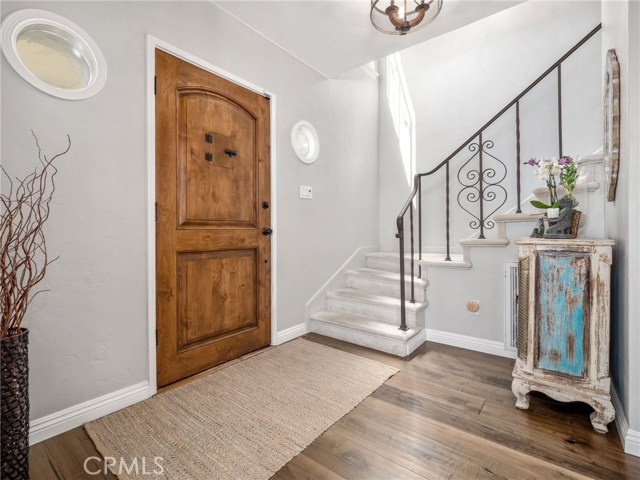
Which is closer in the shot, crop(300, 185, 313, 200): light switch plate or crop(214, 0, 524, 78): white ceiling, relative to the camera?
crop(214, 0, 524, 78): white ceiling

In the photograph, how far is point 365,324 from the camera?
2596 millimetres

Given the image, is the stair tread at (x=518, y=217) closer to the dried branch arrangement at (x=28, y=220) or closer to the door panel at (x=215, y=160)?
the door panel at (x=215, y=160)

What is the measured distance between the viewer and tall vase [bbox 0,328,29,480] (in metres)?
1.09

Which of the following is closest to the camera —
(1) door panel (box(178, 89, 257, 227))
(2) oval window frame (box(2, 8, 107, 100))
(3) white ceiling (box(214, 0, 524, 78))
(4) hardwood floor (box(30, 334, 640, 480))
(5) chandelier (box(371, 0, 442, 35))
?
(4) hardwood floor (box(30, 334, 640, 480))

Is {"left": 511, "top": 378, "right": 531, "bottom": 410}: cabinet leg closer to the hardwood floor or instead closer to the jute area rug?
the hardwood floor

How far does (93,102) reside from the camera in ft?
5.07

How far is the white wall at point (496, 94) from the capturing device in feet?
8.98

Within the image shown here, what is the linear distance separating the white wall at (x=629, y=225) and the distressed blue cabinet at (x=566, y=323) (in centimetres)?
8

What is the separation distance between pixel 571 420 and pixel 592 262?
830 mm

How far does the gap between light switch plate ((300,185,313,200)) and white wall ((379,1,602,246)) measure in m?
1.45

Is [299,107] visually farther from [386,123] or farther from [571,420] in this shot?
[571,420]

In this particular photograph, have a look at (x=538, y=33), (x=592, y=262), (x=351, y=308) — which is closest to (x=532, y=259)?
(x=592, y=262)

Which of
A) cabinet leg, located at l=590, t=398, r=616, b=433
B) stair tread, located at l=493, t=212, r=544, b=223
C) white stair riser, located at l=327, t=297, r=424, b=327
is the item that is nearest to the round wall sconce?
white stair riser, located at l=327, t=297, r=424, b=327

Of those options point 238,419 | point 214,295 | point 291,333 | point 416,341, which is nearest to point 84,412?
point 238,419
